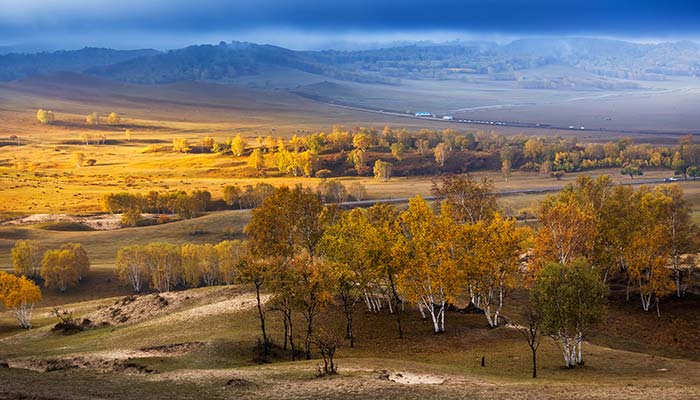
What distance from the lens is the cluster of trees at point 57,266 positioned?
125562mm

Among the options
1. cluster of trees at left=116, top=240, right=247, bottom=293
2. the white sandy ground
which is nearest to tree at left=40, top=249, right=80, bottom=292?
cluster of trees at left=116, top=240, right=247, bottom=293

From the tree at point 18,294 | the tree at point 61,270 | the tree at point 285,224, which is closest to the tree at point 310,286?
the tree at point 285,224

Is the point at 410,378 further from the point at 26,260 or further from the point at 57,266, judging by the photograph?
the point at 26,260

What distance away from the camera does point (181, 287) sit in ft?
438

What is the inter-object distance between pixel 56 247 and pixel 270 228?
99.7 meters

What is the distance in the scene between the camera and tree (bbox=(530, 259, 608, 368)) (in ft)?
167

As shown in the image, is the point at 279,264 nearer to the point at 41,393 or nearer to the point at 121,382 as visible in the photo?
the point at 121,382

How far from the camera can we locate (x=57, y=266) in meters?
126

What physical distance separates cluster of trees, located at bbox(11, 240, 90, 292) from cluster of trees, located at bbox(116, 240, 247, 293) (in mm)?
7464

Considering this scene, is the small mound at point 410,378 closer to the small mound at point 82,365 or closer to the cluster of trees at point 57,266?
the small mound at point 82,365

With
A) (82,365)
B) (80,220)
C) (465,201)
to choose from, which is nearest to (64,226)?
(80,220)

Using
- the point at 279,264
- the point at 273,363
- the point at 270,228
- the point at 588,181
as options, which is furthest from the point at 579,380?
the point at 588,181

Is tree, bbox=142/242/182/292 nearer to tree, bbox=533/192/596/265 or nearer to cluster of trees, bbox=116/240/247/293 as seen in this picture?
cluster of trees, bbox=116/240/247/293

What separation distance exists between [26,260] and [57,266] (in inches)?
551
